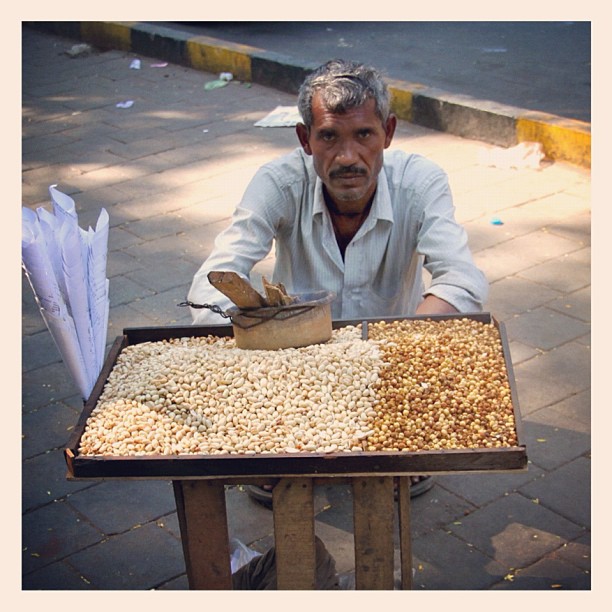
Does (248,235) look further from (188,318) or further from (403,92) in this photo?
(403,92)

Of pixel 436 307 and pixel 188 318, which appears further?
pixel 188 318

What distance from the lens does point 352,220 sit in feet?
9.81

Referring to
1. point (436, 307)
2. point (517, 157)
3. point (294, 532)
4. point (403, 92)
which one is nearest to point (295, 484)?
point (294, 532)

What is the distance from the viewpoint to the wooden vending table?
1923mm

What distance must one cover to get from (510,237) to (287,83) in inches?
118

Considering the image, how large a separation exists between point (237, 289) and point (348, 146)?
0.63m

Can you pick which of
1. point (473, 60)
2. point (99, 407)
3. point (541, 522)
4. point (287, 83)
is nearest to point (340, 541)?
point (541, 522)

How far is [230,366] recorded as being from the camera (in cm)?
225

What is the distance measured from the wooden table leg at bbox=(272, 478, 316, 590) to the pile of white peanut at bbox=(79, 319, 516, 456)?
5.5 inches

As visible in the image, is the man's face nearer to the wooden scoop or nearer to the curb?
the wooden scoop

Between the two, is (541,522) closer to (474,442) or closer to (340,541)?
(340,541)

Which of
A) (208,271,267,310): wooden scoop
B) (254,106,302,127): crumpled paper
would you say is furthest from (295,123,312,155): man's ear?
(254,106,302,127): crumpled paper

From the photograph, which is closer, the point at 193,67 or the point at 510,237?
the point at 510,237

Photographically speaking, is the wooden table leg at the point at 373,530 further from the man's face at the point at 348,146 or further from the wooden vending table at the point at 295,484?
the man's face at the point at 348,146
